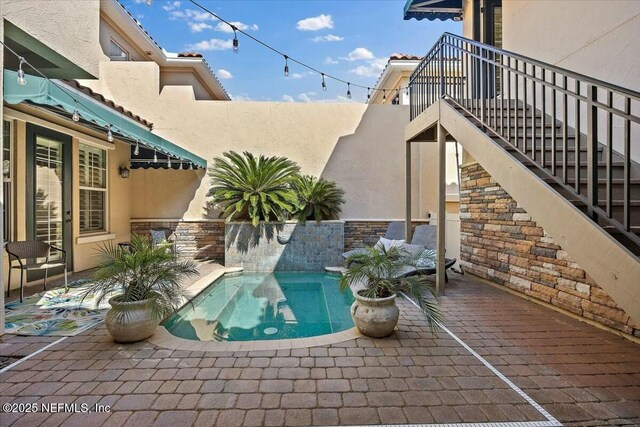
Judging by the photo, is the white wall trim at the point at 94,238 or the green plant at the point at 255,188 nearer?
the white wall trim at the point at 94,238

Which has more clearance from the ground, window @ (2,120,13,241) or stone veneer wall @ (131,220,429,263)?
window @ (2,120,13,241)

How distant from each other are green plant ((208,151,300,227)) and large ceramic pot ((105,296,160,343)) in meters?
4.61

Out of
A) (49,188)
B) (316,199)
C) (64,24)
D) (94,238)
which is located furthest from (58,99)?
(316,199)

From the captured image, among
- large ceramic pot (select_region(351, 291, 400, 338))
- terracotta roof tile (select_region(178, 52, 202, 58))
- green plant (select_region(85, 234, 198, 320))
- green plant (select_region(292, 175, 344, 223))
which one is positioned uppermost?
terracotta roof tile (select_region(178, 52, 202, 58))

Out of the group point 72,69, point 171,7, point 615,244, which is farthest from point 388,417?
point 171,7

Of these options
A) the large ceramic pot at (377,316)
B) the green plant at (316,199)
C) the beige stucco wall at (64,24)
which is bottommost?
the large ceramic pot at (377,316)

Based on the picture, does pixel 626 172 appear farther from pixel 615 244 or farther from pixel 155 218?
pixel 155 218

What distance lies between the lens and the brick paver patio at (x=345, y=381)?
243cm

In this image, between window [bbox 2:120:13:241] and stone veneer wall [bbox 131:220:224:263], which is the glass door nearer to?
window [bbox 2:120:13:241]

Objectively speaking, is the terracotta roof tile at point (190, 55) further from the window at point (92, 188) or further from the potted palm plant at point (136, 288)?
the potted palm plant at point (136, 288)

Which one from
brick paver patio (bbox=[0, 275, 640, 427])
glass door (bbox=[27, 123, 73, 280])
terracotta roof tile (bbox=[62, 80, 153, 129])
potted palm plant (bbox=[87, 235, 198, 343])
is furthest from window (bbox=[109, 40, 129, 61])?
brick paver patio (bbox=[0, 275, 640, 427])

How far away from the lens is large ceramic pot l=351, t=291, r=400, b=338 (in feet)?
12.4

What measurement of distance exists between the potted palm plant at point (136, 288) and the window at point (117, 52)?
8.30 metres

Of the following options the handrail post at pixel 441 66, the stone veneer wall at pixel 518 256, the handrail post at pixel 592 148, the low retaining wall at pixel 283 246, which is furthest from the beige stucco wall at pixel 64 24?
the stone veneer wall at pixel 518 256
